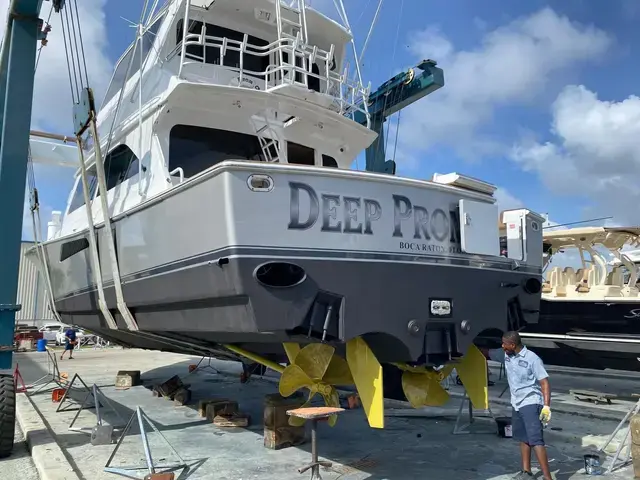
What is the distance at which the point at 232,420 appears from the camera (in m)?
6.30

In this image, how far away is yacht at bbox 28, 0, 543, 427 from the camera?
354 cm

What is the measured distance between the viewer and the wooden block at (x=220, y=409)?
6469mm

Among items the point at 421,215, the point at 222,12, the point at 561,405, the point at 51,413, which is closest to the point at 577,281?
the point at 561,405

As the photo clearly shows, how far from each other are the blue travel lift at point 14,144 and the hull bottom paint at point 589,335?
24.1 ft

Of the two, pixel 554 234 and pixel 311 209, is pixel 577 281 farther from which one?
pixel 311 209

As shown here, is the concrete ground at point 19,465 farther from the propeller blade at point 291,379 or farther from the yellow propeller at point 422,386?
the yellow propeller at point 422,386

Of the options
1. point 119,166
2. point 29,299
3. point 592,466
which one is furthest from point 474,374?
point 29,299

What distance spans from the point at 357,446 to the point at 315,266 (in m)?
2.63

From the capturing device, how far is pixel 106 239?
5258mm

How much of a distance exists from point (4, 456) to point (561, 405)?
22.8ft

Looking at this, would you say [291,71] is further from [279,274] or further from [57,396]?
[57,396]

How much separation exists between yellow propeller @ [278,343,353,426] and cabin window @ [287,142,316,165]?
2587mm

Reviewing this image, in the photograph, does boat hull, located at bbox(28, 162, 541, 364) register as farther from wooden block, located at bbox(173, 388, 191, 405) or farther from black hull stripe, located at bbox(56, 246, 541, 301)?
wooden block, located at bbox(173, 388, 191, 405)

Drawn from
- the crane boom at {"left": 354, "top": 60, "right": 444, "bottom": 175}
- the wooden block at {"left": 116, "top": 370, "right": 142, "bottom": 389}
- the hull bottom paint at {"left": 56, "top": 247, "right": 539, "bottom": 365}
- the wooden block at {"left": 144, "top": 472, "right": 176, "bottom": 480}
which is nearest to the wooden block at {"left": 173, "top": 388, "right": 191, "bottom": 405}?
the wooden block at {"left": 116, "top": 370, "right": 142, "bottom": 389}
